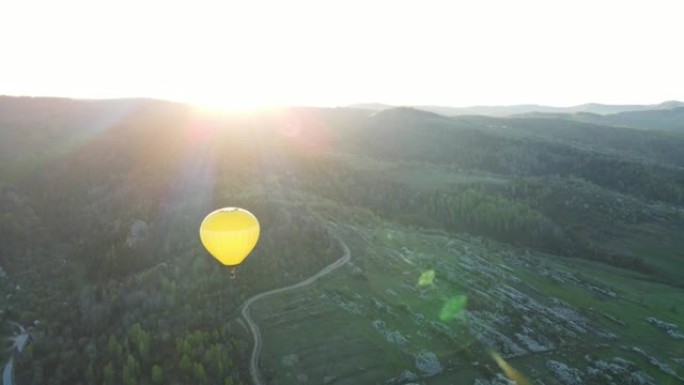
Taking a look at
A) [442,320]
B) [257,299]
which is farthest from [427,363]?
[257,299]

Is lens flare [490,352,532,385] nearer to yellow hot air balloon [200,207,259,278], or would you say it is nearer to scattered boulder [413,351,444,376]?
scattered boulder [413,351,444,376]

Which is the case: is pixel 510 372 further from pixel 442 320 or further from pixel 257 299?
pixel 257 299

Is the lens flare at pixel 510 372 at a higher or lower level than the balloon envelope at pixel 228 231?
lower

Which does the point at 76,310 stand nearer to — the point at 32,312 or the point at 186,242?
the point at 32,312

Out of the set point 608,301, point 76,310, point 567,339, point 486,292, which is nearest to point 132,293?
point 76,310

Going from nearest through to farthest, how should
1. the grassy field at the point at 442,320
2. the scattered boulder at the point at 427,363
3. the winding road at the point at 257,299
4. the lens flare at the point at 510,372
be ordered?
the winding road at the point at 257,299 < the scattered boulder at the point at 427,363 < the grassy field at the point at 442,320 < the lens flare at the point at 510,372

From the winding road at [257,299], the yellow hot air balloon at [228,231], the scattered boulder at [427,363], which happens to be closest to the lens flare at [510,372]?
the scattered boulder at [427,363]

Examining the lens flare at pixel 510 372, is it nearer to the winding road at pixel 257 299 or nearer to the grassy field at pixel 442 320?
the grassy field at pixel 442 320

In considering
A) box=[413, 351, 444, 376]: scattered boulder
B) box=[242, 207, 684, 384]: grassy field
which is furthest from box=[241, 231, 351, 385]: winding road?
box=[413, 351, 444, 376]: scattered boulder
